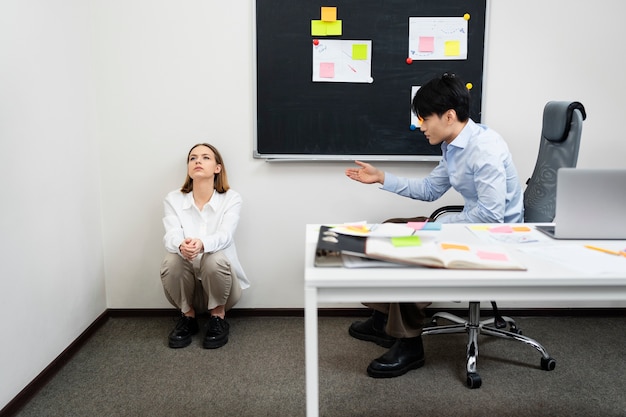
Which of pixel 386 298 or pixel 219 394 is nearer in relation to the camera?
pixel 386 298

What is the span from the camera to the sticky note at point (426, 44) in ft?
9.36

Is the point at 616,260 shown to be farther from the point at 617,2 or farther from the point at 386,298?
the point at 617,2

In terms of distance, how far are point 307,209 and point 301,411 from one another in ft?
4.05

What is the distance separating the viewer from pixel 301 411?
2.09 meters

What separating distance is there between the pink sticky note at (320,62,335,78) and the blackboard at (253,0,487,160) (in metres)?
0.05

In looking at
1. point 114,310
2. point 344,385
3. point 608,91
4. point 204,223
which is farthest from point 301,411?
point 608,91

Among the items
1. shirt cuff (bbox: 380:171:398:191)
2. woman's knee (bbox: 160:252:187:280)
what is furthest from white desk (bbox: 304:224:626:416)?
woman's knee (bbox: 160:252:187:280)

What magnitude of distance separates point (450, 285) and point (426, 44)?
1.88 meters

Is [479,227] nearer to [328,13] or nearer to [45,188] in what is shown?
[328,13]

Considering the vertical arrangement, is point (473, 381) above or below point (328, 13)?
below

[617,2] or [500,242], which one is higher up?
[617,2]

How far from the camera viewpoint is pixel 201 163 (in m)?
2.79

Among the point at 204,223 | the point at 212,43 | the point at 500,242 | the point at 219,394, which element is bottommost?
the point at 219,394

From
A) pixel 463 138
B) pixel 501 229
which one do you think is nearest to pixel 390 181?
pixel 463 138
